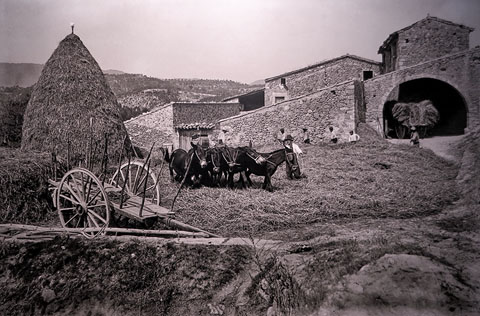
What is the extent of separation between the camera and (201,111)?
19.4 meters

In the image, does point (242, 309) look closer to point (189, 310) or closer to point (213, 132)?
point (189, 310)

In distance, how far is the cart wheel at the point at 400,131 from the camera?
14.5 meters

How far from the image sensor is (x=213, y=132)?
51.4ft

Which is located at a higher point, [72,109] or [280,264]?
[72,109]

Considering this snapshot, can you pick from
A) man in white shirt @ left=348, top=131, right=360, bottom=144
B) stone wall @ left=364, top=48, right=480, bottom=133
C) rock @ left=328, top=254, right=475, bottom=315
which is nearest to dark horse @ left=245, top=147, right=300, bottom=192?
rock @ left=328, top=254, right=475, bottom=315

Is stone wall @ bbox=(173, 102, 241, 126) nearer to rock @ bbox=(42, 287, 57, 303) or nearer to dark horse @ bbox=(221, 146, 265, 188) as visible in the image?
dark horse @ bbox=(221, 146, 265, 188)

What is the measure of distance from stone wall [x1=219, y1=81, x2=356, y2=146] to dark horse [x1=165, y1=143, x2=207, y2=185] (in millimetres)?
6737

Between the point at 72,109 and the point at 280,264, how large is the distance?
676 centimetres

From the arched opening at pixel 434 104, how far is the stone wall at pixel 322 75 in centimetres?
376

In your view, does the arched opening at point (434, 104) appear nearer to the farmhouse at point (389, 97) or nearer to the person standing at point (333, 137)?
the farmhouse at point (389, 97)

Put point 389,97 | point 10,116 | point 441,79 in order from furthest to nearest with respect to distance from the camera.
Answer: point 389,97, point 441,79, point 10,116

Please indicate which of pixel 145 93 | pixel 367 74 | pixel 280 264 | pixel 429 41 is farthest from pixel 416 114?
pixel 145 93

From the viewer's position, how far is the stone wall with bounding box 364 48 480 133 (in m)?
7.92

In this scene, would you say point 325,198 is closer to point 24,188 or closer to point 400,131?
point 24,188
